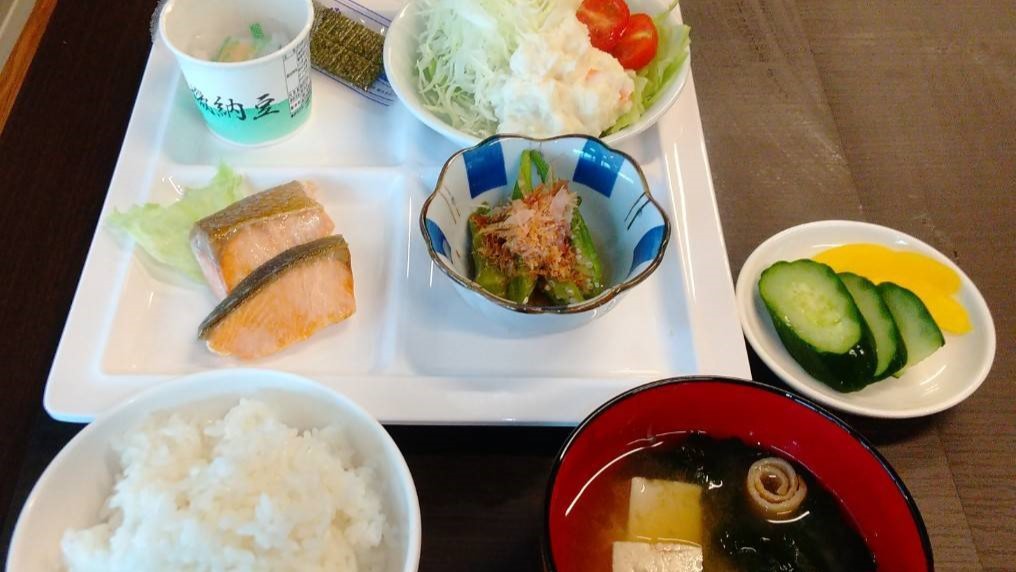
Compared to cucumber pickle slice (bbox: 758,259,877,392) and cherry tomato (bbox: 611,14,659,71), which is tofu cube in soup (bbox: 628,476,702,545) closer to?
cucumber pickle slice (bbox: 758,259,877,392)

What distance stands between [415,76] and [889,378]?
51.2 inches

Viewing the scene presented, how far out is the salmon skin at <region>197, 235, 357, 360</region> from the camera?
134 cm

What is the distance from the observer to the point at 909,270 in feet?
5.26

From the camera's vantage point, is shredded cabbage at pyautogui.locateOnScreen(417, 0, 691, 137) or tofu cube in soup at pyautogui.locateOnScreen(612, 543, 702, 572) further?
shredded cabbage at pyautogui.locateOnScreen(417, 0, 691, 137)

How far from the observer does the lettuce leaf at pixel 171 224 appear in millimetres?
1458

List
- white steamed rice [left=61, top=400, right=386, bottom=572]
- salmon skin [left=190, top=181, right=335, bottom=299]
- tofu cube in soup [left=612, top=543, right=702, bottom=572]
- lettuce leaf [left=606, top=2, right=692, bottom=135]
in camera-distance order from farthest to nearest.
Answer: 1. lettuce leaf [left=606, top=2, right=692, bottom=135]
2. salmon skin [left=190, top=181, right=335, bottom=299]
3. tofu cube in soup [left=612, top=543, right=702, bottom=572]
4. white steamed rice [left=61, top=400, right=386, bottom=572]

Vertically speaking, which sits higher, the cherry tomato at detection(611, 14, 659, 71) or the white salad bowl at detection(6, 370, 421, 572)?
the cherry tomato at detection(611, 14, 659, 71)

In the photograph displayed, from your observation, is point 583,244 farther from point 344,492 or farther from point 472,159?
point 344,492

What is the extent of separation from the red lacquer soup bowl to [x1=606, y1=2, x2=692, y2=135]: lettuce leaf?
809mm

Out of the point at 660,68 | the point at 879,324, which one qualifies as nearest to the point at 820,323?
the point at 879,324

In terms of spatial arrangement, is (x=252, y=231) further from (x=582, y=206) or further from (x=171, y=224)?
(x=582, y=206)

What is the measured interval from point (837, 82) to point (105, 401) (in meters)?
2.01

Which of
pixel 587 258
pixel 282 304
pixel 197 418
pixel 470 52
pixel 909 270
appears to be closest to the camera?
pixel 197 418

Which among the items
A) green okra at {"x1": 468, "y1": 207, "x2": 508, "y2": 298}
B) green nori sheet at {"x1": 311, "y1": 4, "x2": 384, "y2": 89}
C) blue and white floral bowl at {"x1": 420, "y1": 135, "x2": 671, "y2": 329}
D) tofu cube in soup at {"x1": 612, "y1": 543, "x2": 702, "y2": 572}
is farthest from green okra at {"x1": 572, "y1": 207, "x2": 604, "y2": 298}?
green nori sheet at {"x1": 311, "y1": 4, "x2": 384, "y2": 89}
